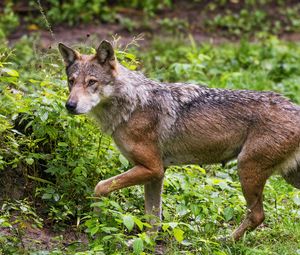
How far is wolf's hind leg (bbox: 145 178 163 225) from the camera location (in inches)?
326

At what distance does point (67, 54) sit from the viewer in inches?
317

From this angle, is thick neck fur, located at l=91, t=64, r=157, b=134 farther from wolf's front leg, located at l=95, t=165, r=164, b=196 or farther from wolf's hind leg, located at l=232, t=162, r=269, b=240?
wolf's hind leg, located at l=232, t=162, r=269, b=240

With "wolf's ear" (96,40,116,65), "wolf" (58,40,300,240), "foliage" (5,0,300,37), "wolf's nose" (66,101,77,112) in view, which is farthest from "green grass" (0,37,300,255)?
"foliage" (5,0,300,37)

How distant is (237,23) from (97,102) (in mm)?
9347

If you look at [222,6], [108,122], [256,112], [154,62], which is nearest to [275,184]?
[256,112]

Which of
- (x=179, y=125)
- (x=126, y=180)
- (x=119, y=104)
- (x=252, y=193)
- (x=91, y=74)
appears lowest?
(x=252, y=193)

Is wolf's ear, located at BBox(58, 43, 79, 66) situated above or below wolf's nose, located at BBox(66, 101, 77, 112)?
above

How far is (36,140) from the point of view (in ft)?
26.5

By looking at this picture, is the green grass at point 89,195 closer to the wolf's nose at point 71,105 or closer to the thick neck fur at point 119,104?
the thick neck fur at point 119,104

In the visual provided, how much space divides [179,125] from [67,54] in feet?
4.46

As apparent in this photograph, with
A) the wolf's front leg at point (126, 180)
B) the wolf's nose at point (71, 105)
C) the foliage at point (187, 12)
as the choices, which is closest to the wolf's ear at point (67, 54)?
the wolf's nose at point (71, 105)

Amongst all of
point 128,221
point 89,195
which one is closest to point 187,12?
point 89,195

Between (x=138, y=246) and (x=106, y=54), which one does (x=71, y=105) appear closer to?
(x=106, y=54)

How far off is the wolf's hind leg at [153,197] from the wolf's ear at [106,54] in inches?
52.9
